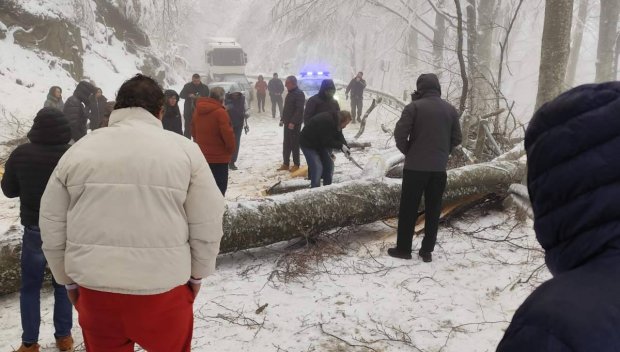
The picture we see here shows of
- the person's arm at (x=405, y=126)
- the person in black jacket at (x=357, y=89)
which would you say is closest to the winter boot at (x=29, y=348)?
the person's arm at (x=405, y=126)

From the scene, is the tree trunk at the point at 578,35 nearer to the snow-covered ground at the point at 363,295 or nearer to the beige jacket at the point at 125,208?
the snow-covered ground at the point at 363,295

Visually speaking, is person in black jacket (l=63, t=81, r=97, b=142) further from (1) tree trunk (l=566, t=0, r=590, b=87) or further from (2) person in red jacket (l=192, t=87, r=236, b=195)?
(1) tree trunk (l=566, t=0, r=590, b=87)

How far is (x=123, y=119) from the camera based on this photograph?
215 centimetres

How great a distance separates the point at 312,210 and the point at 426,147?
1419mm

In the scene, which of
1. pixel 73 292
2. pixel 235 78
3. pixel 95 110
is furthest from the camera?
pixel 235 78

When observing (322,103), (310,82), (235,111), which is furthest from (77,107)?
(310,82)

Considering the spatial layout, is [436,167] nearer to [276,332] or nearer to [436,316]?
[436,316]

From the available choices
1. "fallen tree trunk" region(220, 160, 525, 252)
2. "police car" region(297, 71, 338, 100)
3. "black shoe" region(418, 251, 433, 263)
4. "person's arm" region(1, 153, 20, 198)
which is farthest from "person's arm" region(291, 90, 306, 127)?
"police car" region(297, 71, 338, 100)

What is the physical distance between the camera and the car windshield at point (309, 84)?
71.7 ft

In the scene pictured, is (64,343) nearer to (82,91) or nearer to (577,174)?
(577,174)

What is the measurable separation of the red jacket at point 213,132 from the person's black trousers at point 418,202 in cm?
263

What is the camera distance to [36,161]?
9.94ft

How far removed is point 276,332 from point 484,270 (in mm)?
2284

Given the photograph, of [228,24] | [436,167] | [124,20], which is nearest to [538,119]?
[436,167]
